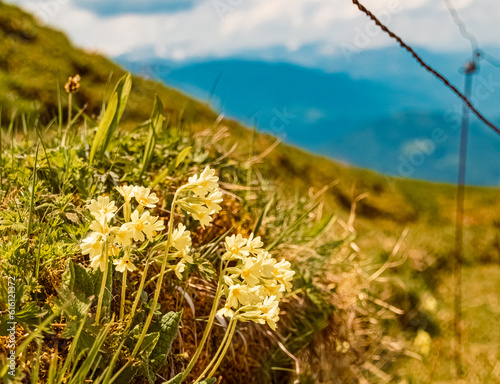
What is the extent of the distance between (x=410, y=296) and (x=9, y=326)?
139 inches

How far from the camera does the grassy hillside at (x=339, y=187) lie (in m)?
3.07

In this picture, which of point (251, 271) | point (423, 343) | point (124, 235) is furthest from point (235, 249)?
point (423, 343)

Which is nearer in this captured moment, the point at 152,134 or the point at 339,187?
the point at 152,134

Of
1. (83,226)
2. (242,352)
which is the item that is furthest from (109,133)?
(242,352)

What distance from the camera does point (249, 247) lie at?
1.37m

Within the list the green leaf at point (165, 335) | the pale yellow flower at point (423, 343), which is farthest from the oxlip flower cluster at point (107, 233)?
the pale yellow flower at point (423, 343)

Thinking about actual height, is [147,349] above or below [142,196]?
below

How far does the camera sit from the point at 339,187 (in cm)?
816

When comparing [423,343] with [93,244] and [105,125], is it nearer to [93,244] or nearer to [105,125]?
[105,125]

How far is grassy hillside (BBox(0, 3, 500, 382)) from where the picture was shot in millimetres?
3074

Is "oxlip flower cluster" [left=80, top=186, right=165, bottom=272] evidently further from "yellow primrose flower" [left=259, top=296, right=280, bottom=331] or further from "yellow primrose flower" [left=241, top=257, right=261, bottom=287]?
"yellow primrose flower" [left=259, top=296, right=280, bottom=331]

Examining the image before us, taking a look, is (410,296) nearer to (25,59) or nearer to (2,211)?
(2,211)

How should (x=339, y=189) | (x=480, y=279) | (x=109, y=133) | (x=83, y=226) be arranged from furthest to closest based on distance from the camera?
(x=339, y=189)
(x=480, y=279)
(x=109, y=133)
(x=83, y=226)

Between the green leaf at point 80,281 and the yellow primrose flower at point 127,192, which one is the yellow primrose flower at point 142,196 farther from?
→ the green leaf at point 80,281
